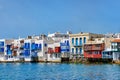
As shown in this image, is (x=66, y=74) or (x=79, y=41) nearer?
(x=66, y=74)

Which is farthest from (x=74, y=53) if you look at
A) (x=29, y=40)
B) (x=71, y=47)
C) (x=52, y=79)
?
(x=52, y=79)

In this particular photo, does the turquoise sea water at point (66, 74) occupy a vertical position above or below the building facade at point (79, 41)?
below

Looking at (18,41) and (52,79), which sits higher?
(18,41)

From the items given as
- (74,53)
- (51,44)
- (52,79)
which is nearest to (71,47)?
(74,53)

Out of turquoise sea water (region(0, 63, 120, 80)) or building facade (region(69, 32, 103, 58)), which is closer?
turquoise sea water (region(0, 63, 120, 80))

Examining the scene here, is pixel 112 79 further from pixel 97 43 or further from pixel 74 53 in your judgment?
pixel 74 53

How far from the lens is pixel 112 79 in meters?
46.5

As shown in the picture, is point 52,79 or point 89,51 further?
point 89,51

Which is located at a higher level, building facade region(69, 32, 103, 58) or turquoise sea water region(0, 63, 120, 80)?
building facade region(69, 32, 103, 58)

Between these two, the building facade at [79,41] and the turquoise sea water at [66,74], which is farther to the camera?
the building facade at [79,41]

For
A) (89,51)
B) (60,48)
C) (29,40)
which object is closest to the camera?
(89,51)

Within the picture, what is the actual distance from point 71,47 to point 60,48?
4.65 meters

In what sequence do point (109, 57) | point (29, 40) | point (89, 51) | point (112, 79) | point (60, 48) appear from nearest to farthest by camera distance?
point (112, 79) < point (109, 57) < point (89, 51) < point (60, 48) < point (29, 40)

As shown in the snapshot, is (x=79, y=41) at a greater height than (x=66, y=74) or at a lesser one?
greater
